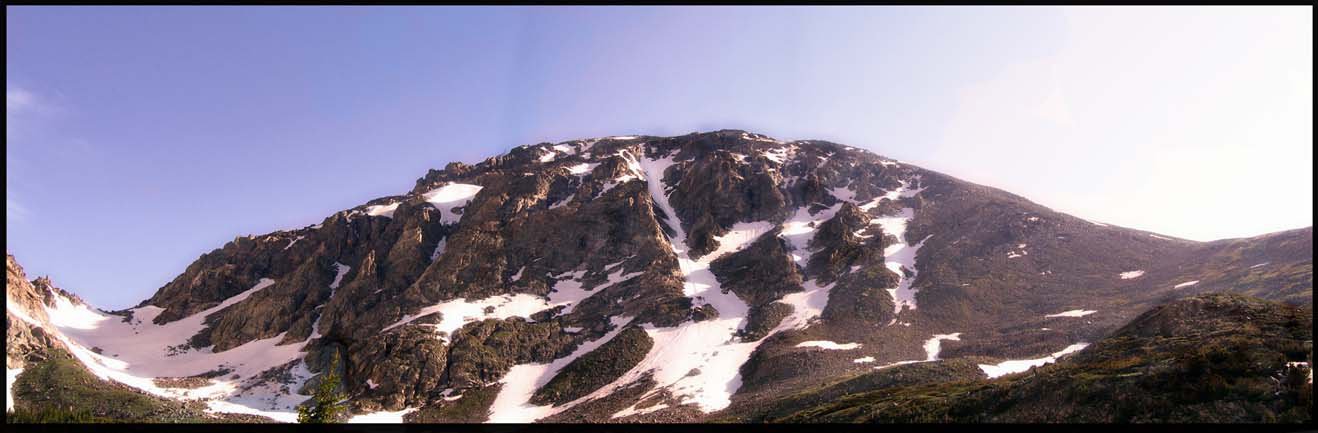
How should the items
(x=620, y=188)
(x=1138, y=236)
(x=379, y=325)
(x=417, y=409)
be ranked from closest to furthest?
(x=417, y=409) → (x=379, y=325) → (x=1138, y=236) → (x=620, y=188)

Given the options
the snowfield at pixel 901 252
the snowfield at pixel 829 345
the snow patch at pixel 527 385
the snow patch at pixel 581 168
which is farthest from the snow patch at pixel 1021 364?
the snow patch at pixel 581 168

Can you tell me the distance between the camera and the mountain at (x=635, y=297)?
238 feet

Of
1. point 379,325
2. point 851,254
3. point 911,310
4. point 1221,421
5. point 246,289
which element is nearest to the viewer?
point 1221,421

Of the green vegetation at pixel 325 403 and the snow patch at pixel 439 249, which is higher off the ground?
the snow patch at pixel 439 249

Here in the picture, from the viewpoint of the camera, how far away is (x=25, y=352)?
74000 millimetres

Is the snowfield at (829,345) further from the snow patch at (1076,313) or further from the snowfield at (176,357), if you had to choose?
the snowfield at (176,357)

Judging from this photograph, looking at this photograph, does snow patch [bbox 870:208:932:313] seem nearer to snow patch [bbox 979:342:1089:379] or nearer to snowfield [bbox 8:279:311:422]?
snow patch [bbox 979:342:1089:379]

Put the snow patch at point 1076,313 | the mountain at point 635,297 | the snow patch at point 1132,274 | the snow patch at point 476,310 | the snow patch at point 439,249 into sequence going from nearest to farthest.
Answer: the mountain at point 635,297
the snow patch at point 1076,313
the snow patch at point 1132,274
the snow patch at point 476,310
the snow patch at point 439,249

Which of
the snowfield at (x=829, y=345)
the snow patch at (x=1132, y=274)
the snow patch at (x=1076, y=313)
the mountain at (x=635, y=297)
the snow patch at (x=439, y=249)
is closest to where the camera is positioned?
the mountain at (x=635, y=297)

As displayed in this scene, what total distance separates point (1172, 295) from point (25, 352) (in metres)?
145

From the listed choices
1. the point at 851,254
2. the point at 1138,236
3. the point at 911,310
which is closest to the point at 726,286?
the point at 851,254

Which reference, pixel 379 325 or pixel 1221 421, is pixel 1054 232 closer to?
pixel 1221 421

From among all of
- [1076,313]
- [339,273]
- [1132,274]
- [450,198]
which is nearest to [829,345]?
[1076,313]

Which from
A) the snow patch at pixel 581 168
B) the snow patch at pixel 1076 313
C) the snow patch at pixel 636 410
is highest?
the snow patch at pixel 581 168
